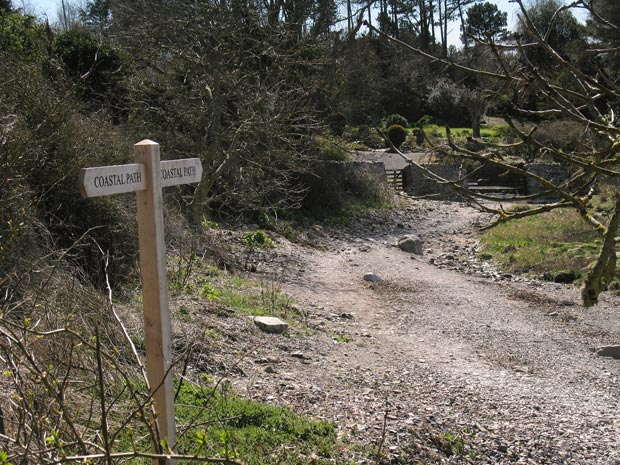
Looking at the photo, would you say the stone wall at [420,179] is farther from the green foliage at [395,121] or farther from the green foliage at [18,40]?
the green foliage at [18,40]

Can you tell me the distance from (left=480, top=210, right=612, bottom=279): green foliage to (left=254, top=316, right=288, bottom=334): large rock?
7468 mm

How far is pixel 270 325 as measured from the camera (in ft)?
27.4

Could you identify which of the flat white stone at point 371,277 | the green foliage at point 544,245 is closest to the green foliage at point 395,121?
the green foliage at point 544,245

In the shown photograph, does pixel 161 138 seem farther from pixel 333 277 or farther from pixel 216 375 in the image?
pixel 216 375

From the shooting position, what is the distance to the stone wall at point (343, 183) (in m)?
20.4

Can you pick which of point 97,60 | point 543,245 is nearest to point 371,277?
point 543,245

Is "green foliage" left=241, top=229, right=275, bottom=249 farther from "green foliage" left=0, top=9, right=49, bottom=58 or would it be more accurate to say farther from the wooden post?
the wooden post

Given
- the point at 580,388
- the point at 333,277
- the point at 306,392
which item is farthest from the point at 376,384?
the point at 333,277

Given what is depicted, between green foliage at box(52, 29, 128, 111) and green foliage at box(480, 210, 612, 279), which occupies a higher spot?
green foliage at box(52, 29, 128, 111)

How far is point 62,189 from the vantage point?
27.4 feet

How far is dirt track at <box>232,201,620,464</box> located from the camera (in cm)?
579

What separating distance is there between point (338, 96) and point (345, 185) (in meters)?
3.27

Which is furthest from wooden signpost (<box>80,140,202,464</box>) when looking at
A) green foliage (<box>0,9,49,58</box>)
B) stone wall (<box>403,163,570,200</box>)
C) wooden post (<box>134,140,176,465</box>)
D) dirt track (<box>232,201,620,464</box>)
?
stone wall (<box>403,163,570,200</box>)

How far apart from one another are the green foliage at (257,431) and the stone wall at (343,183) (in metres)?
13.2
